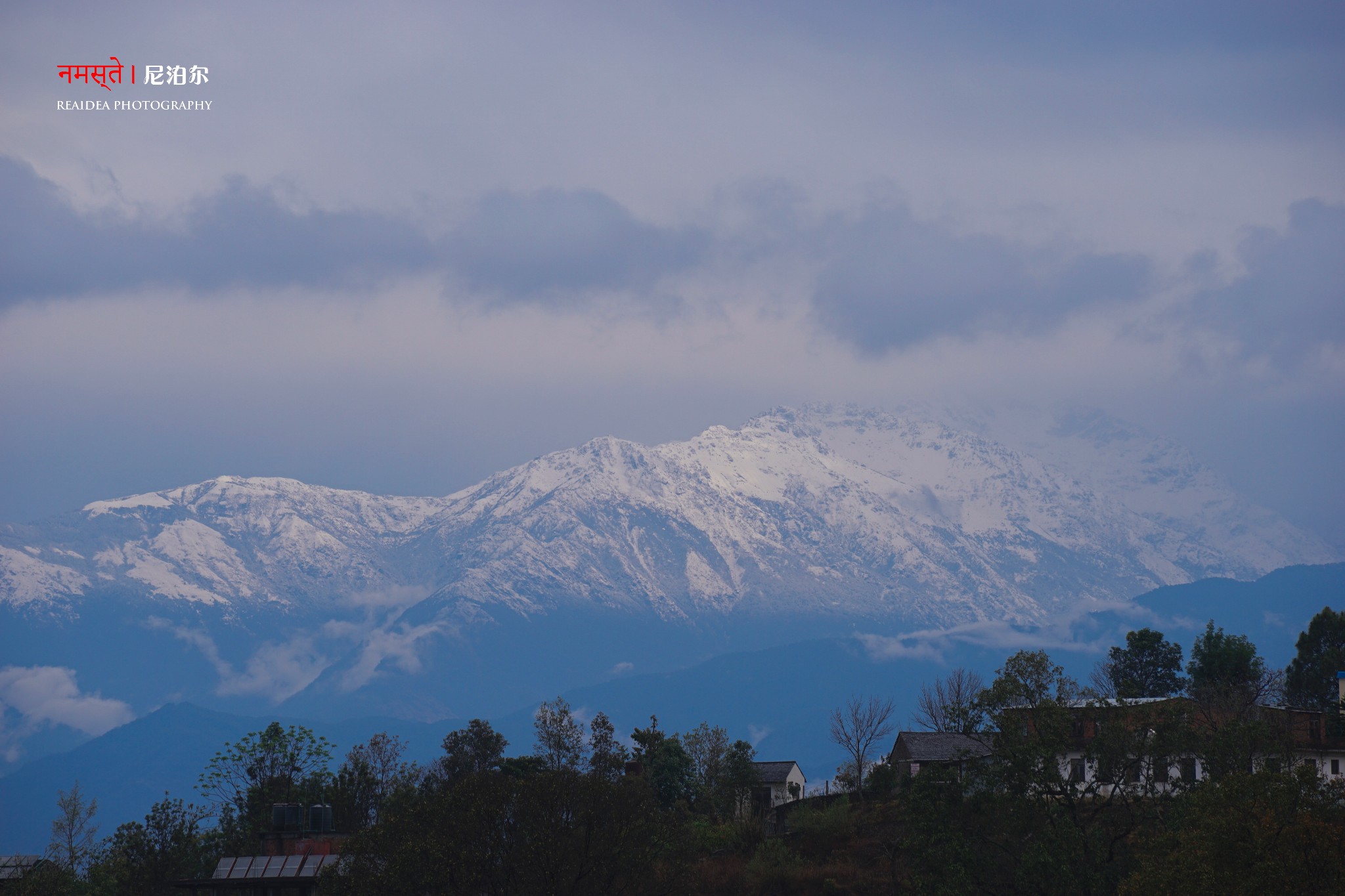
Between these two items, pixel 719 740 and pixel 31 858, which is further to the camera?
pixel 719 740

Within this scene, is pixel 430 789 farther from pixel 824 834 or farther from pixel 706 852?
pixel 824 834

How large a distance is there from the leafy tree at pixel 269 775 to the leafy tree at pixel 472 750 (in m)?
12.0

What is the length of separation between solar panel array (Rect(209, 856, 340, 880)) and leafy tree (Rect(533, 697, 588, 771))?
39.8 meters

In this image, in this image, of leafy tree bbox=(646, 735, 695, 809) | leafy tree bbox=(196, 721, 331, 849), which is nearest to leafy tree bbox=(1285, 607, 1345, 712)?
leafy tree bbox=(646, 735, 695, 809)

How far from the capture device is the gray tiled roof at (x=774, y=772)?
131750 mm

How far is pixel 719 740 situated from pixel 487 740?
22945 millimetres

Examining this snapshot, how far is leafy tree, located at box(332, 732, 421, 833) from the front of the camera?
106 m

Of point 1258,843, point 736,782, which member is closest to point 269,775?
point 736,782

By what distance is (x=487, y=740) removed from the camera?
133 metres

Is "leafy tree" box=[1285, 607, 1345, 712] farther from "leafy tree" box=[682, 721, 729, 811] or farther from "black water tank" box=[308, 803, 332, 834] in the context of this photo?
"black water tank" box=[308, 803, 332, 834]

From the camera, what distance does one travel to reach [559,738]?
12256 cm

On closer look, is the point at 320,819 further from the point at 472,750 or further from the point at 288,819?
the point at 472,750

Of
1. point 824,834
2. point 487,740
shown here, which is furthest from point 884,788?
point 487,740

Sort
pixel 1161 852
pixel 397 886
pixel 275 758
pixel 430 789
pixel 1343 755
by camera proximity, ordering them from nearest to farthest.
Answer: pixel 1161 852
pixel 397 886
pixel 1343 755
pixel 430 789
pixel 275 758
